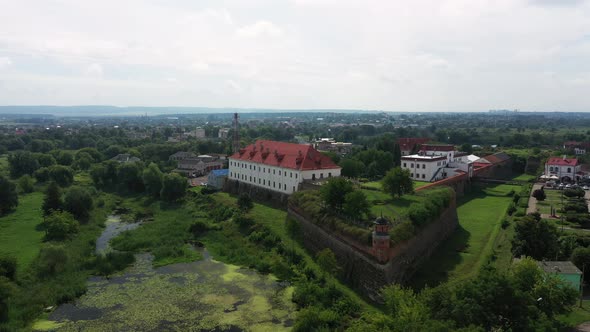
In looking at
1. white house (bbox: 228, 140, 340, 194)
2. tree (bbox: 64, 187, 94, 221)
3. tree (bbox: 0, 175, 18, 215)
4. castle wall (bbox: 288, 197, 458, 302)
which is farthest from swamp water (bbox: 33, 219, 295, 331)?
tree (bbox: 0, 175, 18, 215)

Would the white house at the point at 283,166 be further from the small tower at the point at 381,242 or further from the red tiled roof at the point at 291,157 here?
the small tower at the point at 381,242

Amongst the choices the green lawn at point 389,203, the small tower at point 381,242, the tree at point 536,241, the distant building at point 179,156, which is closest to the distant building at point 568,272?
the tree at point 536,241

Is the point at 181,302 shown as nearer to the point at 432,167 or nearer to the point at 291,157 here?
the point at 291,157

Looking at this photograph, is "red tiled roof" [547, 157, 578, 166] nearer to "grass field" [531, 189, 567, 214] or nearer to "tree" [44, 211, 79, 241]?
"grass field" [531, 189, 567, 214]

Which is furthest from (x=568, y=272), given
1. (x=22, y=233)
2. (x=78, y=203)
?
(x=78, y=203)

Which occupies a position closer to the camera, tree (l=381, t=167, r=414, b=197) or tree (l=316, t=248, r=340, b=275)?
tree (l=316, t=248, r=340, b=275)

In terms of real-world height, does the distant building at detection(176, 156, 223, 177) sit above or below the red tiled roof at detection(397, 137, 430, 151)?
below
